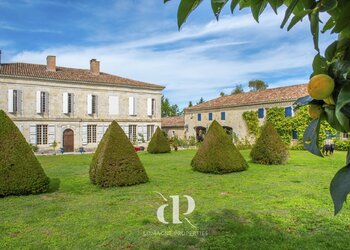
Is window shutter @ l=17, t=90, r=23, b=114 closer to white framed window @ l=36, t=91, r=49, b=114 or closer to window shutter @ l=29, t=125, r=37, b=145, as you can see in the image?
white framed window @ l=36, t=91, r=49, b=114

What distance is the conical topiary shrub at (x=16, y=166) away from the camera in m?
7.53

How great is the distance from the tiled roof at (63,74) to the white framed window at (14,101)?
4.49ft

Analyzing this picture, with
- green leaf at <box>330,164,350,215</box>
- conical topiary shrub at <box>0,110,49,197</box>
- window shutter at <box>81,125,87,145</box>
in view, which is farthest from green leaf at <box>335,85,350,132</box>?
window shutter at <box>81,125,87,145</box>

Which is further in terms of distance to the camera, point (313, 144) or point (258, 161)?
point (258, 161)

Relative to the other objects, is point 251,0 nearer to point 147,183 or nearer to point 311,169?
point 147,183

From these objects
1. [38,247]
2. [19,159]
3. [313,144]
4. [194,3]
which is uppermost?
[194,3]

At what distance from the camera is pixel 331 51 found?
0.72 metres

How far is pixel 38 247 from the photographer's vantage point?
172 inches

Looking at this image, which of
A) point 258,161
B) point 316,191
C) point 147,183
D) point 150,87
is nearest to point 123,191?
point 147,183

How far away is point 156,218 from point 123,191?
2.78m

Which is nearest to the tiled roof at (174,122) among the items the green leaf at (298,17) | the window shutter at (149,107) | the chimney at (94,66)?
the window shutter at (149,107)

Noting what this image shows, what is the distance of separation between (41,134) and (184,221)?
22762 millimetres

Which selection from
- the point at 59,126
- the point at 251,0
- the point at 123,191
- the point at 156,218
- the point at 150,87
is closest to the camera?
the point at 251,0

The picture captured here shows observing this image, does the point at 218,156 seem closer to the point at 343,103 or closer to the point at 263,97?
the point at 343,103
